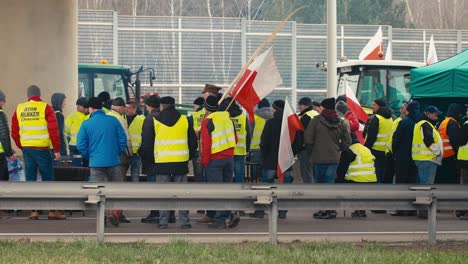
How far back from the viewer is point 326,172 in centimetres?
2002

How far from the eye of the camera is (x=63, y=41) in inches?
997

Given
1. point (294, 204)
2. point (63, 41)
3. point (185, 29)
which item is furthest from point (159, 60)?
point (294, 204)

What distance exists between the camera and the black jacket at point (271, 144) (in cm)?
1986

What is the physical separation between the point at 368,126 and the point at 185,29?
→ 1570cm

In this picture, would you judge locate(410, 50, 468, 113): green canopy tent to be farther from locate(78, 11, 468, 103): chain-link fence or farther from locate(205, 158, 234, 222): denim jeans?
locate(78, 11, 468, 103): chain-link fence

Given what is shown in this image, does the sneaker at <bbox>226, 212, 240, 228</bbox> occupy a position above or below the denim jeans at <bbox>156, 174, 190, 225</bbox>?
below

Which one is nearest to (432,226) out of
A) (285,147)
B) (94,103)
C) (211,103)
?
(285,147)

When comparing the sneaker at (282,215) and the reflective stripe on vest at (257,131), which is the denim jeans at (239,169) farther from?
the reflective stripe on vest at (257,131)

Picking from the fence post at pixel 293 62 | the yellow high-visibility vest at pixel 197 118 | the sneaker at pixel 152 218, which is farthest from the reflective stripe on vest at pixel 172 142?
the fence post at pixel 293 62

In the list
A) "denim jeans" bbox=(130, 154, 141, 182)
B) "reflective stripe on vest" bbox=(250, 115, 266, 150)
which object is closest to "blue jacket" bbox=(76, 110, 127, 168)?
"denim jeans" bbox=(130, 154, 141, 182)

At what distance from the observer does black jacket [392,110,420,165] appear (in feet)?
69.0

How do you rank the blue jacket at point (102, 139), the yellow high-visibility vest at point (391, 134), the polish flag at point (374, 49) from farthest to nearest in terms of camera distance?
1. the polish flag at point (374, 49)
2. the yellow high-visibility vest at point (391, 134)
3. the blue jacket at point (102, 139)

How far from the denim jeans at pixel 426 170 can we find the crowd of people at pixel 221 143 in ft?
0.05

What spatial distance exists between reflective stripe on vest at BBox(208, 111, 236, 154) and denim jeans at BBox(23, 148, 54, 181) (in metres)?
2.62
